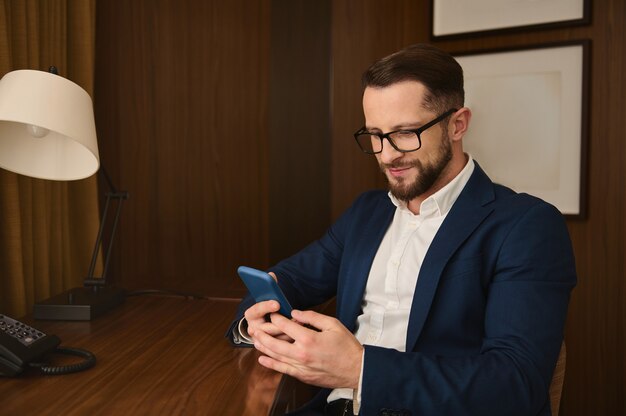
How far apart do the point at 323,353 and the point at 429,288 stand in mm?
387

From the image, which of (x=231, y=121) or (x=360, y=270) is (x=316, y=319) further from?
(x=231, y=121)

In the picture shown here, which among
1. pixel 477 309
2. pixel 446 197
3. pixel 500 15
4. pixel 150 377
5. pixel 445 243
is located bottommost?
pixel 150 377

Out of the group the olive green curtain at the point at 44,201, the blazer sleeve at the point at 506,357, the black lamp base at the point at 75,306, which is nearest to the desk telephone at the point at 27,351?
the black lamp base at the point at 75,306

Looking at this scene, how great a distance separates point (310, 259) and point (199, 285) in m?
0.72

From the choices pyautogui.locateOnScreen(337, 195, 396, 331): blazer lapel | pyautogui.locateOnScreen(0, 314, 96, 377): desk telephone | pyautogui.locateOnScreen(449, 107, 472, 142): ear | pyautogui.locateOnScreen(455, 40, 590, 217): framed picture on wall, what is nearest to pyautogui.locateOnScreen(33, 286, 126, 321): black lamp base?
pyautogui.locateOnScreen(0, 314, 96, 377): desk telephone

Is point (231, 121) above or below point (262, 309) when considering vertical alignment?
above

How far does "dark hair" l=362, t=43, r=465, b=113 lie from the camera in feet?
5.30

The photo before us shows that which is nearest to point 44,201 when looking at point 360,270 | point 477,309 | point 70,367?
point 70,367

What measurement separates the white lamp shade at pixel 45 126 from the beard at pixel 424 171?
89cm

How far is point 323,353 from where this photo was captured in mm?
1289

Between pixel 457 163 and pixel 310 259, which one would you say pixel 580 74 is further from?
pixel 310 259

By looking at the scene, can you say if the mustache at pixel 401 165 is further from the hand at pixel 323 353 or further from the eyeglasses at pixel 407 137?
the hand at pixel 323 353

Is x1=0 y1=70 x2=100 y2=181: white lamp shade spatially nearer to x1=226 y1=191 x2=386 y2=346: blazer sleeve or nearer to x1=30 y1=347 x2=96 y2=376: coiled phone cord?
x1=30 y1=347 x2=96 y2=376: coiled phone cord

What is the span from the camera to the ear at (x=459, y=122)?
1.67m
